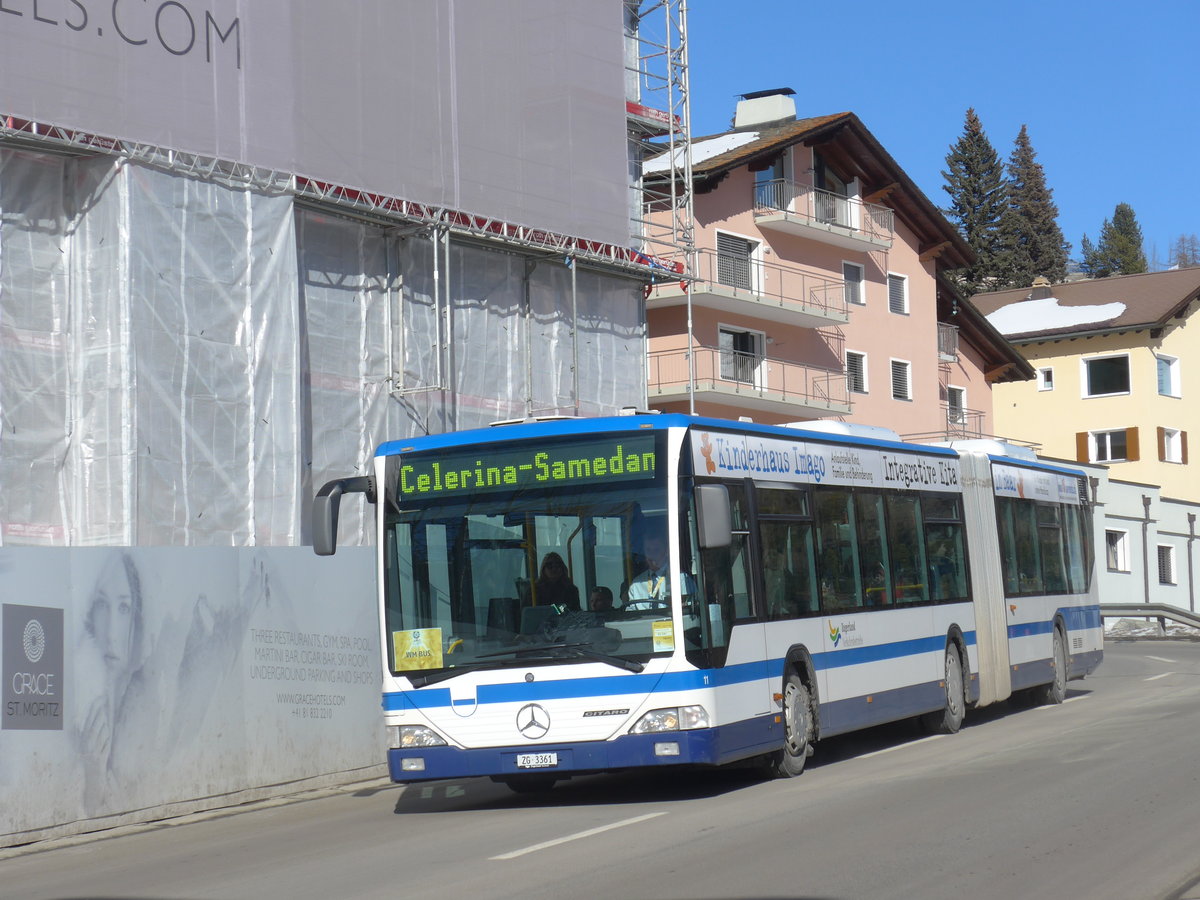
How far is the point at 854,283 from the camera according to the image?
Answer: 48.9 m

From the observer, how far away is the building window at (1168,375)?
60.9m

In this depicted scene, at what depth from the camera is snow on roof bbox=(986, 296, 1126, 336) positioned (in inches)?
2468

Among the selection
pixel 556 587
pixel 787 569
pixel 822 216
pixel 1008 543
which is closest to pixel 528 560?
pixel 556 587

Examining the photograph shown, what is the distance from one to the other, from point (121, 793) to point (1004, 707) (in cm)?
1217

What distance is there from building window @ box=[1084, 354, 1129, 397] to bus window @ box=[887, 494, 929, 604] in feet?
153

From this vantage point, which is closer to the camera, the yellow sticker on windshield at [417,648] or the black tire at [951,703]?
the yellow sticker on windshield at [417,648]

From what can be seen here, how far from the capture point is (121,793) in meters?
13.5

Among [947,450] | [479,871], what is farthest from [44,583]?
[947,450]

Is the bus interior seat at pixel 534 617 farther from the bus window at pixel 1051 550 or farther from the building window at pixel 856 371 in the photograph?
the building window at pixel 856 371

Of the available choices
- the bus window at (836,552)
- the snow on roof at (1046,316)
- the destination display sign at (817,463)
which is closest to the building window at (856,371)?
the snow on roof at (1046,316)

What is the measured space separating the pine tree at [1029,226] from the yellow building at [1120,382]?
116 ft

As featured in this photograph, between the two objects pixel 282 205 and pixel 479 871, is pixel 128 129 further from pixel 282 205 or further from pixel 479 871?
pixel 479 871

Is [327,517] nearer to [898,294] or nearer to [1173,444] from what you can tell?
[898,294]

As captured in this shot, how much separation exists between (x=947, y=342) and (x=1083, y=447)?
1048cm
